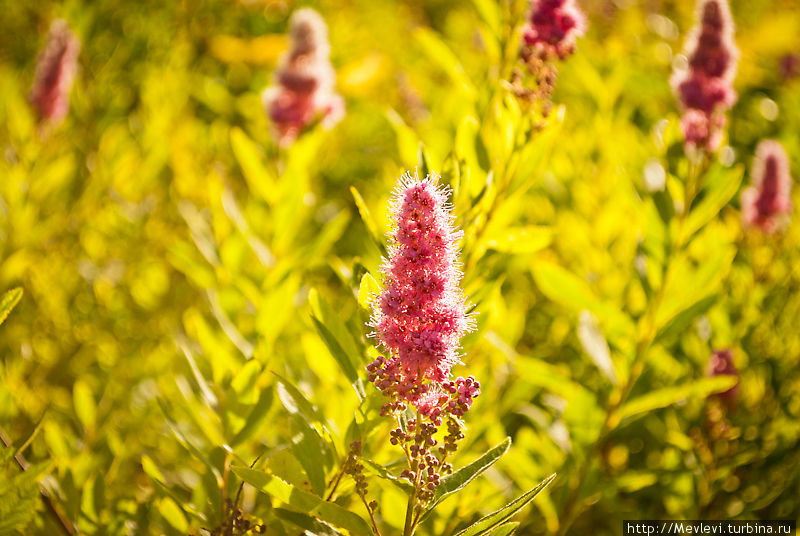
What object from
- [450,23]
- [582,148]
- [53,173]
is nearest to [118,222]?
[53,173]

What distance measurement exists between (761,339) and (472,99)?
3.49 feet

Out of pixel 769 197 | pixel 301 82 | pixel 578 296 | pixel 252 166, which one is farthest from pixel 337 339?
pixel 769 197

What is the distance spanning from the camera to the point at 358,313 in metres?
0.80

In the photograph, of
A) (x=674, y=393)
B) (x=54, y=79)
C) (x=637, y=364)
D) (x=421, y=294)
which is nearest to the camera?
(x=421, y=294)

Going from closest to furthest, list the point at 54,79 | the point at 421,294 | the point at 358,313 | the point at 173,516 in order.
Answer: the point at 421,294 < the point at 358,313 < the point at 173,516 < the point at 54,79

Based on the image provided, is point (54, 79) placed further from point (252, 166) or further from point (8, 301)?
point (8, 301)

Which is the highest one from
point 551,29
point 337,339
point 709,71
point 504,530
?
A: point 709,71

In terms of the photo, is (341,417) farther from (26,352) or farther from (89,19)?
(89,19)

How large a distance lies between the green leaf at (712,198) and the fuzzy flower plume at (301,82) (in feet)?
3.25

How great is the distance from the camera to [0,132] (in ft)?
8.22

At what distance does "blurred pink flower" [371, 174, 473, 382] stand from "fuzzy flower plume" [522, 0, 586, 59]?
0.55m

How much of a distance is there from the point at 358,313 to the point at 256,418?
0.86 feet

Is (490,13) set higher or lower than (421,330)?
higher

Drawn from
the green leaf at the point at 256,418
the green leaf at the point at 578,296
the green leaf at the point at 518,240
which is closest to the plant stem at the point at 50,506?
the green leaf at the point at 256,418
